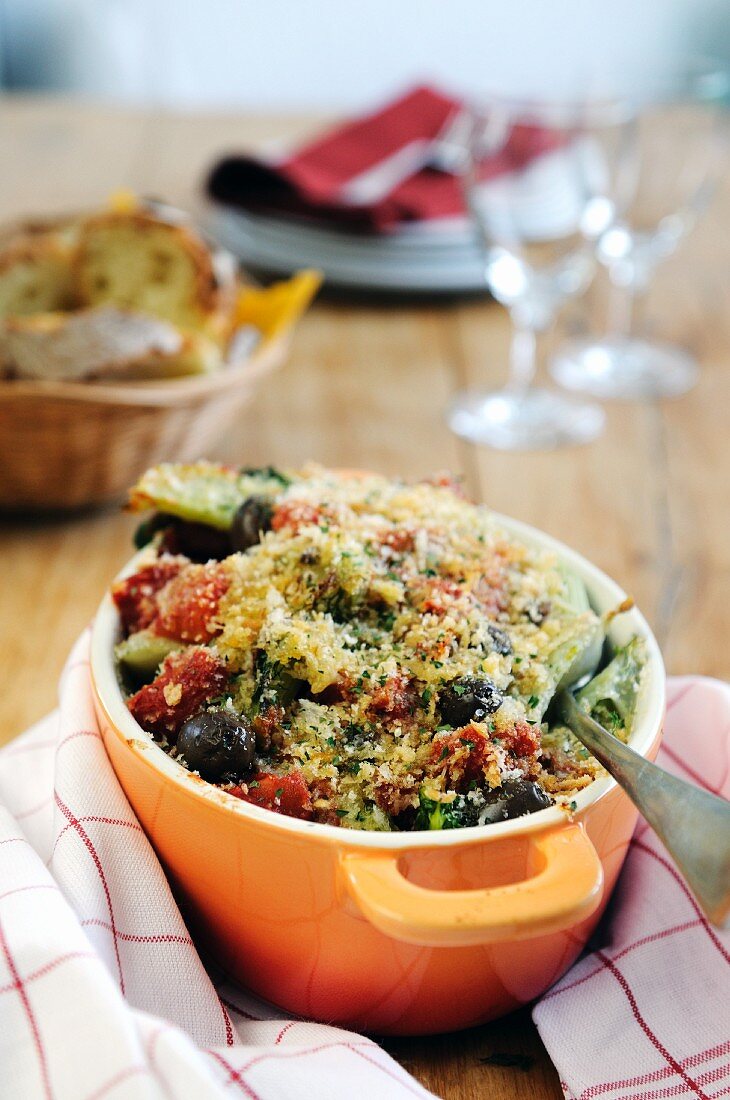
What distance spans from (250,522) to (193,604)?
0.09 metres

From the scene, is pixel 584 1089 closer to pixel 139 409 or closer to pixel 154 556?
pixel 154 556

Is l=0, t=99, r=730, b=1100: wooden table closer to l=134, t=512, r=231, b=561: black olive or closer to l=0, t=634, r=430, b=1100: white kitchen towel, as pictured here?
l=0, t=634, r=430, b=1100: white kitchen towel

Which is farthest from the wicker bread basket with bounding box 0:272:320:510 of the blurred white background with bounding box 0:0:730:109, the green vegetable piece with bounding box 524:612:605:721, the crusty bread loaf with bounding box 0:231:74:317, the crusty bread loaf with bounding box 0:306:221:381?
the blurred white background with bounding box 0:0:730:109

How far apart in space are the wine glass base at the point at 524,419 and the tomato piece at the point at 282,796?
910mm

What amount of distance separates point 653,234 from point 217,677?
3.61ft

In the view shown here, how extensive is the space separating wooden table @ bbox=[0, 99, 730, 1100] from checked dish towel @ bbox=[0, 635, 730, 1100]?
0.06m

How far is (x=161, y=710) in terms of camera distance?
70cm

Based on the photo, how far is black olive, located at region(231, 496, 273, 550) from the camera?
0.80 meters

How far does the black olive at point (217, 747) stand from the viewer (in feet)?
2.15

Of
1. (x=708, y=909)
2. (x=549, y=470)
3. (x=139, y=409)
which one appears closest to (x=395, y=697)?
(x=708, y=909)

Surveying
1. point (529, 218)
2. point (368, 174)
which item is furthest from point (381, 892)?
point (368, 174)

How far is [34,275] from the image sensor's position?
4.86ft

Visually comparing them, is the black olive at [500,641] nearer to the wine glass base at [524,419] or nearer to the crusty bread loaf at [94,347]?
the crusty bread loaf at [94,347]

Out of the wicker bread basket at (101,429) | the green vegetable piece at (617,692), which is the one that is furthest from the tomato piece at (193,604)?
the wicker bread basket at (101,429)
